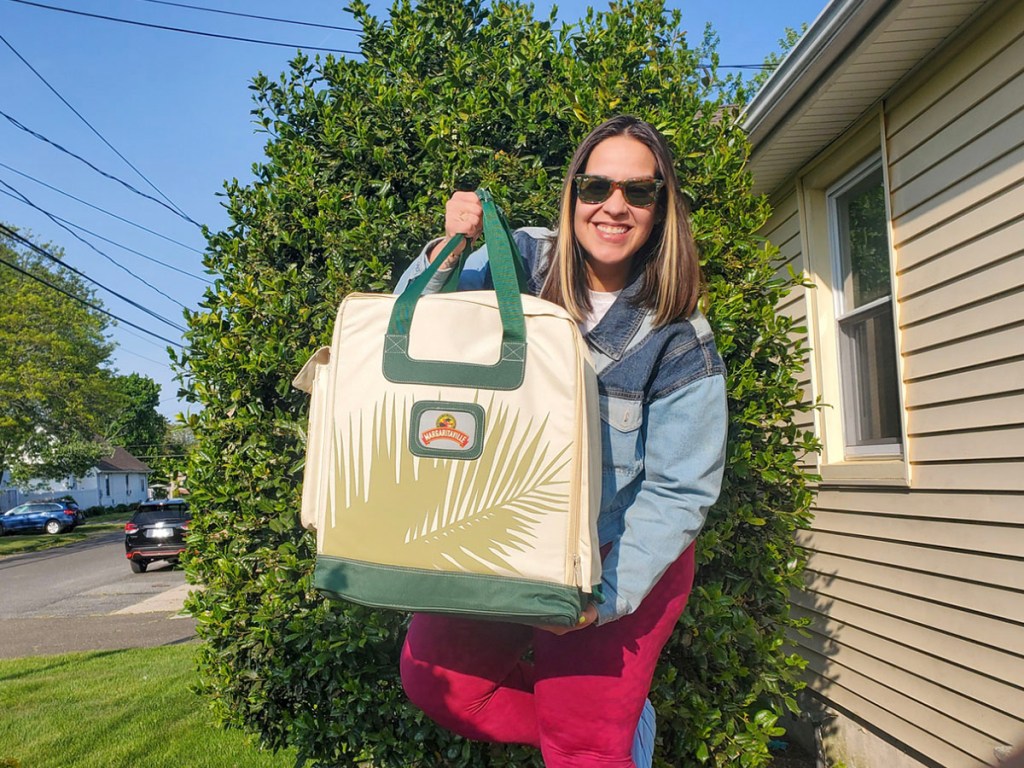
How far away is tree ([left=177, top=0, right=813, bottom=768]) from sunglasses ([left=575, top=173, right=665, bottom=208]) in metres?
1.13

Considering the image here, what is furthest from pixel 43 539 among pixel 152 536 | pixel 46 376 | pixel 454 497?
pixel 454 497

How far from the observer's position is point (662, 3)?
3619mm

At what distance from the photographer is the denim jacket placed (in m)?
1.87

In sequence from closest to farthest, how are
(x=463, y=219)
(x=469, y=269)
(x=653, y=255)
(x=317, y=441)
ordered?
1. (x=317, y=441)
2. (x=463, y=219)
3. (x=653, y=255)
4. (x=469, y=269)

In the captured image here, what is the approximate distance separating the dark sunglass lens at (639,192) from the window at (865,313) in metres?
2.93

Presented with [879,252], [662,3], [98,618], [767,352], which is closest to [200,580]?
[767,352]

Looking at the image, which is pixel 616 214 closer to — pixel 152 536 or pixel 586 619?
pixel 586 619

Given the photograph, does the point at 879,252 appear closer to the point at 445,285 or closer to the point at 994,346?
the point at 994,346

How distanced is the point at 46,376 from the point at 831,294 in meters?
37.2

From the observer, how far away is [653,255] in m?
2.11

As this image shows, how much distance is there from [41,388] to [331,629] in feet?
124

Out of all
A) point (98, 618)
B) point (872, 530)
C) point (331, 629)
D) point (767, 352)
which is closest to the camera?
point (331, 629)

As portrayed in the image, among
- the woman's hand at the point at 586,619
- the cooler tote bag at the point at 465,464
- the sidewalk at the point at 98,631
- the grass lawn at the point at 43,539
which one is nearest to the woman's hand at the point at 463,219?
the cooler tote bag at the point at 465,464

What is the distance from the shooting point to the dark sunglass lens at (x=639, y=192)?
2033 millimetres
